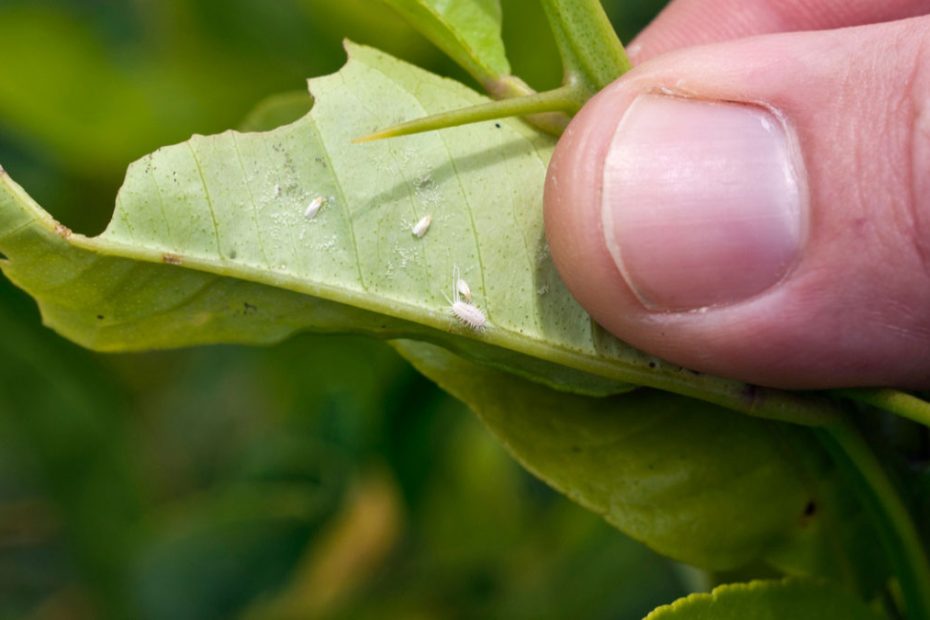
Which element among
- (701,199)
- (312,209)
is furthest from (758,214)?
(312,209)

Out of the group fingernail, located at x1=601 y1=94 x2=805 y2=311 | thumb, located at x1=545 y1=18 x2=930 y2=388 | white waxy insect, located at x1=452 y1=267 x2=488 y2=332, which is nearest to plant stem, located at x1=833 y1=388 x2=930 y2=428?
thumb, located at x1=545 y1=18 x2=930 y2=388

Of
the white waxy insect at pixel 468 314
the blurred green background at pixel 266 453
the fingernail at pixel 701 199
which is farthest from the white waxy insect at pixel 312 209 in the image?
the blurred green background at pixel 266 453

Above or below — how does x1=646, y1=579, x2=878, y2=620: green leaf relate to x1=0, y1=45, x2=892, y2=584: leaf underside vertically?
below

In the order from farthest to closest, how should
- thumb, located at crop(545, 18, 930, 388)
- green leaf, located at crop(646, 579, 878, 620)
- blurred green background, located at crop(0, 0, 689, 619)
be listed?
blurred green background, located at crop(0, 0, 689, 619)
thumb, located at crop(545, 18, 930, 388)
green leaf, located at crop(646, 579, 878, 620)

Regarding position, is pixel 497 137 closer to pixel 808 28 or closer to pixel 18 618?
pixel 808 28

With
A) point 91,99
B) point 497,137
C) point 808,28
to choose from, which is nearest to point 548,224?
point 497,137

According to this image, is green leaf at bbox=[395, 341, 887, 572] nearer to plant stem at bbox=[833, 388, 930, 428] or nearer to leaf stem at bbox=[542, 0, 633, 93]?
plant stem at bbox=[833, 388, 930, 428]
